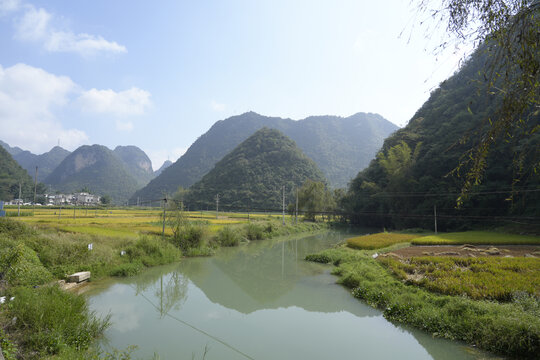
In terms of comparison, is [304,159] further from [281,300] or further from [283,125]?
[281,300]

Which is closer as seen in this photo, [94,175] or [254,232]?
[254,232]

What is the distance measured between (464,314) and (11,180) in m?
69.7

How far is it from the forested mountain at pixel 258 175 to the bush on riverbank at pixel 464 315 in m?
49.4

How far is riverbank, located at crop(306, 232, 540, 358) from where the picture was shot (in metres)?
5.76

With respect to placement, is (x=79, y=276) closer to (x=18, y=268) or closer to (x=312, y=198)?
(x=18, y=268)

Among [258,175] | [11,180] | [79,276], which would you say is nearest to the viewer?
[79,276]

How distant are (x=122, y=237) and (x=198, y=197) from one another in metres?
52.3

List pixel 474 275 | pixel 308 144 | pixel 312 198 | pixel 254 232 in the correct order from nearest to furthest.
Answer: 1. pixel 474 275
2. pixel 254 232
3. pixel 312 198
4. pixel 308 144

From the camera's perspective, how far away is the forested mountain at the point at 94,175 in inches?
4845

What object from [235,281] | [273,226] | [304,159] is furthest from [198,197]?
[235,281]

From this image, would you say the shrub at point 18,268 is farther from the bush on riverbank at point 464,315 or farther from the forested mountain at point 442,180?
the forested mountain at point 442,180

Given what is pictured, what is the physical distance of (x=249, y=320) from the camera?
863 centimetres

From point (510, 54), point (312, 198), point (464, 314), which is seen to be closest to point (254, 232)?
point (312, 198)

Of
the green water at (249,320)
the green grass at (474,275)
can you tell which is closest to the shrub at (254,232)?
the green water at (249,320)
